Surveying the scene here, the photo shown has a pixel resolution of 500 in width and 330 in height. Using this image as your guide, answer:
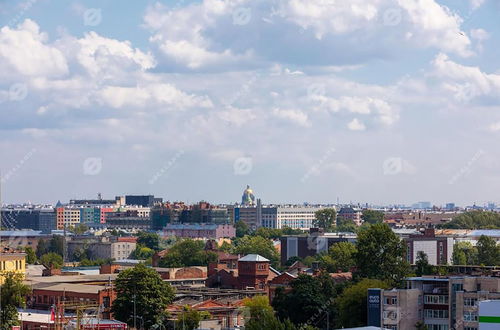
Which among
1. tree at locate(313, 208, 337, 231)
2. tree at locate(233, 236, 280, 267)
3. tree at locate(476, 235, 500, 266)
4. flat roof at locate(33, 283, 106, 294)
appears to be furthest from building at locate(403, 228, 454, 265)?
tree at locate(313, 208, 337, 231)

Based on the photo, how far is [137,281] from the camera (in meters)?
67.8

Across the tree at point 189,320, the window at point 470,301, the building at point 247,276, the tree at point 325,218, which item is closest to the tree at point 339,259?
the building at point 247,276

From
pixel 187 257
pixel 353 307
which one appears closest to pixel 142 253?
pixel 187 257

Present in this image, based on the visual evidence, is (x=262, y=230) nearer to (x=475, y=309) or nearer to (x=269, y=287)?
(x=269, y=287)

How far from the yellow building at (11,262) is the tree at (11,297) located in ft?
7.71

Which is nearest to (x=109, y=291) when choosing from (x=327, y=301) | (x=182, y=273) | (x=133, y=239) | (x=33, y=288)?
(x=33, y=288)

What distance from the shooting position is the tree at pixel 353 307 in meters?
59.9

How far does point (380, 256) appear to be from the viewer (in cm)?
7444

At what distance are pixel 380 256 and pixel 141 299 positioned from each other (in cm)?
1600

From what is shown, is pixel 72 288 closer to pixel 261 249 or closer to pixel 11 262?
pixel 11 262

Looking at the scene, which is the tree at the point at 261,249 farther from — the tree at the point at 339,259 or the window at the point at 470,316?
the window at the point at 470,316

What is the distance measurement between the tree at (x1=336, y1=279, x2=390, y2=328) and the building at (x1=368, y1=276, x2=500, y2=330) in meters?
2.15

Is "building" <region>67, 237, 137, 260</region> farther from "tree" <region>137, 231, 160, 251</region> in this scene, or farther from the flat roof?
the flat roof

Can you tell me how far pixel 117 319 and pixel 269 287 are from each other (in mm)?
14454
